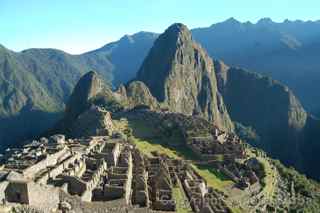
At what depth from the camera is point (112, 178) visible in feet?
115

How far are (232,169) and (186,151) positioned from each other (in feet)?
31.1

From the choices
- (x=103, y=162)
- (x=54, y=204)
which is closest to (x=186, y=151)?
(x=103, y=162)

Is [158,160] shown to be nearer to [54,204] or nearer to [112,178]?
[112,178]

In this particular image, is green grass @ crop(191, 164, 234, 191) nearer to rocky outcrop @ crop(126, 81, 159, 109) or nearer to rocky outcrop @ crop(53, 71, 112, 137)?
rocky outcrop @ crop(53, 71, 112, 137)

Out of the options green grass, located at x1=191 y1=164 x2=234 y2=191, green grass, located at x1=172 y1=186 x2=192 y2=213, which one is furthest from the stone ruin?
green grass, located at x1=191 y1=164 x2=234 y2=191

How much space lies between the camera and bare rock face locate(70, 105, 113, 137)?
2574 inches

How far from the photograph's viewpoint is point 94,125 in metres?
71.1

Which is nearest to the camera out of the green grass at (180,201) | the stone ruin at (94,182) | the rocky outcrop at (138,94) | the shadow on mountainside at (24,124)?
the stone ruin at (94,182)

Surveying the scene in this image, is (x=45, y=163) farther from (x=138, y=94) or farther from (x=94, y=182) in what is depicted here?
(x=138, y=94)

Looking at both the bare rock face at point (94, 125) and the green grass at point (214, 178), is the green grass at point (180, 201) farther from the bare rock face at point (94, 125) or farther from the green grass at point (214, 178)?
the bare rock face at point (94, 125)

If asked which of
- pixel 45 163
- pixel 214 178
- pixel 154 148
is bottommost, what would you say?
pixel 214 178

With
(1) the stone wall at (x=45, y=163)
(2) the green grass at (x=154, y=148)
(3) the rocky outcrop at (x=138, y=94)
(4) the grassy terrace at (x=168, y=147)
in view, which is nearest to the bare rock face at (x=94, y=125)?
(4) the grassy terrace at (x=168, y=147)

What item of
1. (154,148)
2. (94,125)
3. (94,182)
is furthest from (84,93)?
(94,182)

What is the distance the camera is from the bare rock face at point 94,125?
6538 centimetres
